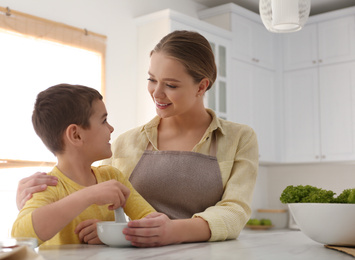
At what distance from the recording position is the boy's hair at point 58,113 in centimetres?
Answer: 149

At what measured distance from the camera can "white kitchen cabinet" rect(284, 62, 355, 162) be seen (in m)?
4.87

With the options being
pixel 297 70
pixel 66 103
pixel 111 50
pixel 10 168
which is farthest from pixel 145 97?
pixel 66 103

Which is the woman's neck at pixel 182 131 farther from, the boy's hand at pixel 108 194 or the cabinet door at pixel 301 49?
the cabinet door at pixel 301 49

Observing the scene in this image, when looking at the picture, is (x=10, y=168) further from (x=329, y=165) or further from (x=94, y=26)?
(x=329, y=165)

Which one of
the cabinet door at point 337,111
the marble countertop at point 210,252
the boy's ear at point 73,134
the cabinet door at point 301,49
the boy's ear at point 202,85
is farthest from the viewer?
the cabinet door at point 301,49

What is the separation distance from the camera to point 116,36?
4238 millimetres

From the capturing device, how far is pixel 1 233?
11.3 feet

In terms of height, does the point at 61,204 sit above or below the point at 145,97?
below

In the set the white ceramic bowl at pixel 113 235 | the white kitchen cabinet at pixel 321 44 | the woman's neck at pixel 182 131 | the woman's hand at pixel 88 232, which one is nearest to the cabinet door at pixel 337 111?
the white kitchen cabinet at pixel 321 44

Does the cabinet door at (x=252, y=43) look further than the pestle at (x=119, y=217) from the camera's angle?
Yes

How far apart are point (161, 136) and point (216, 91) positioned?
283 centimetres

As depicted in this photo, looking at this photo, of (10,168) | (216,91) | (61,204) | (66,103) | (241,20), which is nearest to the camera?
(61,204)

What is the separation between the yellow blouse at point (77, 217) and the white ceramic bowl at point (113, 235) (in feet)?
0.51

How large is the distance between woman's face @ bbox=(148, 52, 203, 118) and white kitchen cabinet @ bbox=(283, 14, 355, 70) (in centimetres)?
362
